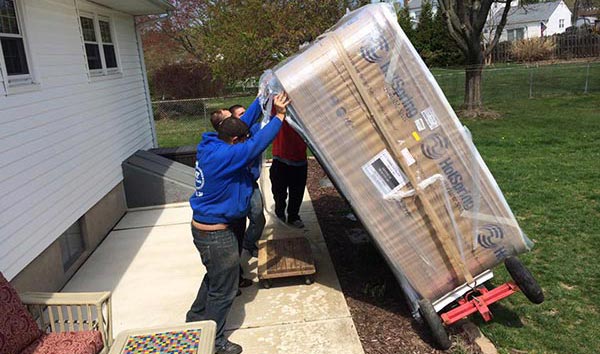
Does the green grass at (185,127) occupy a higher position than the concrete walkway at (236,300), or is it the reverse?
the green grass at (185,127)

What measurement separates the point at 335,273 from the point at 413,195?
1785 millimetres

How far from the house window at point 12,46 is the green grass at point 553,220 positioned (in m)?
4.96

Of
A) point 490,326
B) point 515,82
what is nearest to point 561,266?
point 490,326

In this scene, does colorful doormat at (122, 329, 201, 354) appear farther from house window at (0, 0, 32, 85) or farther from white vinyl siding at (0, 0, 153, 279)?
house window at (0, 0, 32, 85)

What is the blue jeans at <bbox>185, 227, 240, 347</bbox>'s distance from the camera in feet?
11.6

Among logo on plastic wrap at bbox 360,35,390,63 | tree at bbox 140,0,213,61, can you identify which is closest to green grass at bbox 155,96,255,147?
tree at bbox 140,0,213,61

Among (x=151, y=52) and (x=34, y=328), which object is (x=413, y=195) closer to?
(x=34, y=328)

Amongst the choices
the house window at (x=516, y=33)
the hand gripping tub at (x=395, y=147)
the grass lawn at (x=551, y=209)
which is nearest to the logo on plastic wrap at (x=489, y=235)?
the hand gripping tub at (x=395, y=147)

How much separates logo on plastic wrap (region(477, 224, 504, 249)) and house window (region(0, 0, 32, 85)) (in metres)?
4.44

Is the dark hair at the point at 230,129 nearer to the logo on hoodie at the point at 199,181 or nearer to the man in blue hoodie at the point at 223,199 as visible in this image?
the man in blue hoodie at the point at 223,199

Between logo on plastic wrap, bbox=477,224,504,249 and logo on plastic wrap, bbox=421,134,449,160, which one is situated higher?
logo on plastic wrap, bbox=421,134,449,160

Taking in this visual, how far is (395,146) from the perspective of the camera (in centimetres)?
348

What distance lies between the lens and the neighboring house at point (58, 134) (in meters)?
4.42

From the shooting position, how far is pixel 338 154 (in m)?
3.54
